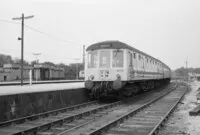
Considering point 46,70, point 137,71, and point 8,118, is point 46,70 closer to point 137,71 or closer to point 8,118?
point 137,71

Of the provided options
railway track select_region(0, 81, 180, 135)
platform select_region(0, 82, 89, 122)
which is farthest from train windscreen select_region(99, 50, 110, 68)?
railway track select_region(0, 81, 180, 135)

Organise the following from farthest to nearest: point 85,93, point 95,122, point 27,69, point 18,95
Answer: point 27,69
point 85,93
point 18,95
point 95,122

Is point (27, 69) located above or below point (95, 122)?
above

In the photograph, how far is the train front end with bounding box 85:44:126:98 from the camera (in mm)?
13529

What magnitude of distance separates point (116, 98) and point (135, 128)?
805 cm

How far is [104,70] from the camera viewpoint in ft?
45.2

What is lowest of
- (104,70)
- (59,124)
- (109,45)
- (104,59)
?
(59,124)

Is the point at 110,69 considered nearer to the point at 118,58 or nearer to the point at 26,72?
the point at 118,58

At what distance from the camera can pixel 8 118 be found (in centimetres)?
889

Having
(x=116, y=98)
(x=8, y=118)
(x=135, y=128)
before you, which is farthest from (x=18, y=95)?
(x=116, y=98)

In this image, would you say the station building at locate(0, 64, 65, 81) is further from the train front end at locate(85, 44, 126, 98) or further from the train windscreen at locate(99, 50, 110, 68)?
the train windscreen at locate(99, 50, 110, 68)

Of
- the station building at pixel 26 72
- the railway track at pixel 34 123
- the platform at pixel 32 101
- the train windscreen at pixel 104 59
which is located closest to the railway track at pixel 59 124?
the railway track at pixel 34 123

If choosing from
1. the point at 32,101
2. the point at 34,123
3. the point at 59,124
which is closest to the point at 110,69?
the point at 32,101

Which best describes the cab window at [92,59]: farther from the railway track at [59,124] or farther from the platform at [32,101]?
the railway track at [59,124]
